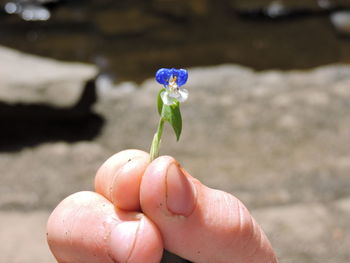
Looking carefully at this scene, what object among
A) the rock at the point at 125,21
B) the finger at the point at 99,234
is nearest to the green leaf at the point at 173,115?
the finger at the point at 99,234

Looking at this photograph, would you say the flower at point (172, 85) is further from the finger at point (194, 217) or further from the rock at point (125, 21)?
the rock at point (125, 21)

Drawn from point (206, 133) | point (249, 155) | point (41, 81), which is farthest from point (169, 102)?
point (41, 81)

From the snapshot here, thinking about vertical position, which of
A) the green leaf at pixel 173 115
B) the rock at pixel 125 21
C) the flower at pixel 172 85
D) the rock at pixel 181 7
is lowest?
the rock at pixel 125 21

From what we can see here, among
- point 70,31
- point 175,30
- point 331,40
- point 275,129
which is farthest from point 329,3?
point 275,129

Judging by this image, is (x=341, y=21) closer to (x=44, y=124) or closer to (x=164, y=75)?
(x=44, y=124)

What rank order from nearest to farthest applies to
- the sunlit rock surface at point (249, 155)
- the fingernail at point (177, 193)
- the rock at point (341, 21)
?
the fingernail at point (177, 193) < the sunlit rock surface at point (249, 155) < the rock at point (341, 21)

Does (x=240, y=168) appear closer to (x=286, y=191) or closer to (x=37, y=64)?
(x=286, y=191)
